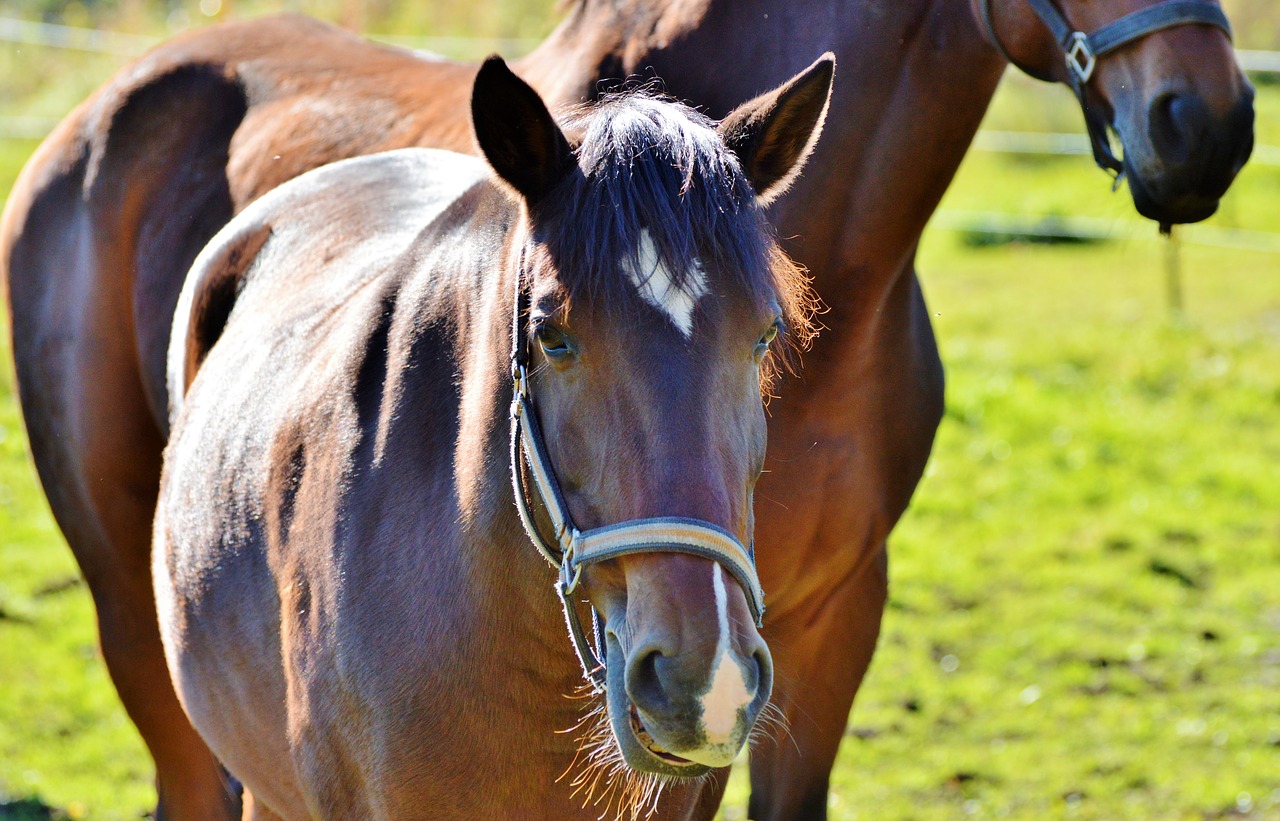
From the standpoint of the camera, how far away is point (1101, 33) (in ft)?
8.11

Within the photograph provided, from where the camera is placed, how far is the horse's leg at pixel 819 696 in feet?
10.5

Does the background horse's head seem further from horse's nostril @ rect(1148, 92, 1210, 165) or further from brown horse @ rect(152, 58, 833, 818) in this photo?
horse's nostril @ rect(1148, 92, 1210, 165)

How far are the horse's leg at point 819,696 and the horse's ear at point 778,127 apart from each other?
132 cm

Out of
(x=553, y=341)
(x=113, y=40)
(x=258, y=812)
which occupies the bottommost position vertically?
(x=113, y=40)

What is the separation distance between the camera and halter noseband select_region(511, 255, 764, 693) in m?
1.68

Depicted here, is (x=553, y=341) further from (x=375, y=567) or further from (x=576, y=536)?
(x=375, y=567)

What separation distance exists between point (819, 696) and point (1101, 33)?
63.9 inches

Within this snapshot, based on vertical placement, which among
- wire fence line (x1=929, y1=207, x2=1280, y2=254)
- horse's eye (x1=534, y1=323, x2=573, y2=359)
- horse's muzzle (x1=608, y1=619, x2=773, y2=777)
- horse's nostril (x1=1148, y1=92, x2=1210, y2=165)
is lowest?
wire fence line (x1=929, y1=207, x2=1280, y2=254)

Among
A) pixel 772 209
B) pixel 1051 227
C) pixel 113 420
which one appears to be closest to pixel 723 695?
pixel 772 209

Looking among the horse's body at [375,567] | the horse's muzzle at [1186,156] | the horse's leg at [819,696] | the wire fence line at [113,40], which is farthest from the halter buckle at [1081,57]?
the wire fence line at [113,40]

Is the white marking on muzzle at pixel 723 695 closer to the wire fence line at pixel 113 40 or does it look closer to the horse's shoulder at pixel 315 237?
the horse's shoulder at pixel 315 237

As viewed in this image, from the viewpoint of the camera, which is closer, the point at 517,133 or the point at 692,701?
the point at 692,701

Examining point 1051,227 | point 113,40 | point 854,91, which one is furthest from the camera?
point 113,40

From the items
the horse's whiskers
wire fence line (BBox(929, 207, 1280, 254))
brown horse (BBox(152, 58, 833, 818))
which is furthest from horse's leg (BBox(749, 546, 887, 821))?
wire fence line (BBox(929, 207, 1280, 254))
